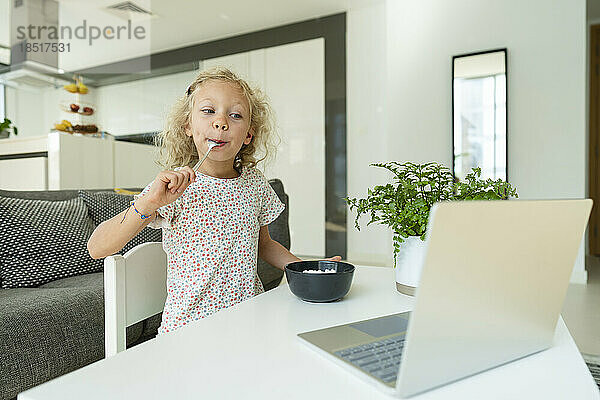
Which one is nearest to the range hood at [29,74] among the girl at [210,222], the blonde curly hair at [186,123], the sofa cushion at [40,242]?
the sofa cushion at [40,242]

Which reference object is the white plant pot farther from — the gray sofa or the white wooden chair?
the gray sofa

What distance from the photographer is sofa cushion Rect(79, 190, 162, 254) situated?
76.5 inches

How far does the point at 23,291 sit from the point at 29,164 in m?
1.80

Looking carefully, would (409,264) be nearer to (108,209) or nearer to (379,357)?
(379,357)

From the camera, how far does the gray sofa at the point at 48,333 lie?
1064 mm

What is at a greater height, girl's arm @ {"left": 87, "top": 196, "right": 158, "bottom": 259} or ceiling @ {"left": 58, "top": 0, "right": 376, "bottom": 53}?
ceiling @ {"left": 58, "top": 0, "right": 376, "bottom": 53}

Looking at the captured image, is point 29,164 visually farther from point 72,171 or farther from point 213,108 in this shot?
point 213,108

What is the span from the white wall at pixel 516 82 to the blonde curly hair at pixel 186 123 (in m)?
2.89

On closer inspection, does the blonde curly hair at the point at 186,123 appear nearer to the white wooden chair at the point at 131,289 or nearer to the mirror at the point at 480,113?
the white wooden chair at the point at 131,289

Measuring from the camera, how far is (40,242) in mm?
1635

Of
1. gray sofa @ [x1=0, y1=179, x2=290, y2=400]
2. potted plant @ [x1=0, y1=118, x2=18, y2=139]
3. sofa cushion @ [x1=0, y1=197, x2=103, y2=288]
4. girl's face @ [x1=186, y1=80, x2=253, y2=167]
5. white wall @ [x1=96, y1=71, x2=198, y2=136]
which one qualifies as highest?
white wall @ [x1=96, y1=71, x2=198, y2=136]

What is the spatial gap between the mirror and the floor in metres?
0.99

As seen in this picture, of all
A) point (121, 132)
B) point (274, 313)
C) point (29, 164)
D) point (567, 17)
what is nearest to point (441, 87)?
point (567, 17)

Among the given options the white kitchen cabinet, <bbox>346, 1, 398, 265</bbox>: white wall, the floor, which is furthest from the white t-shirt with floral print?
<bbox>346, 1, 398, 265</bbox>: white wall
